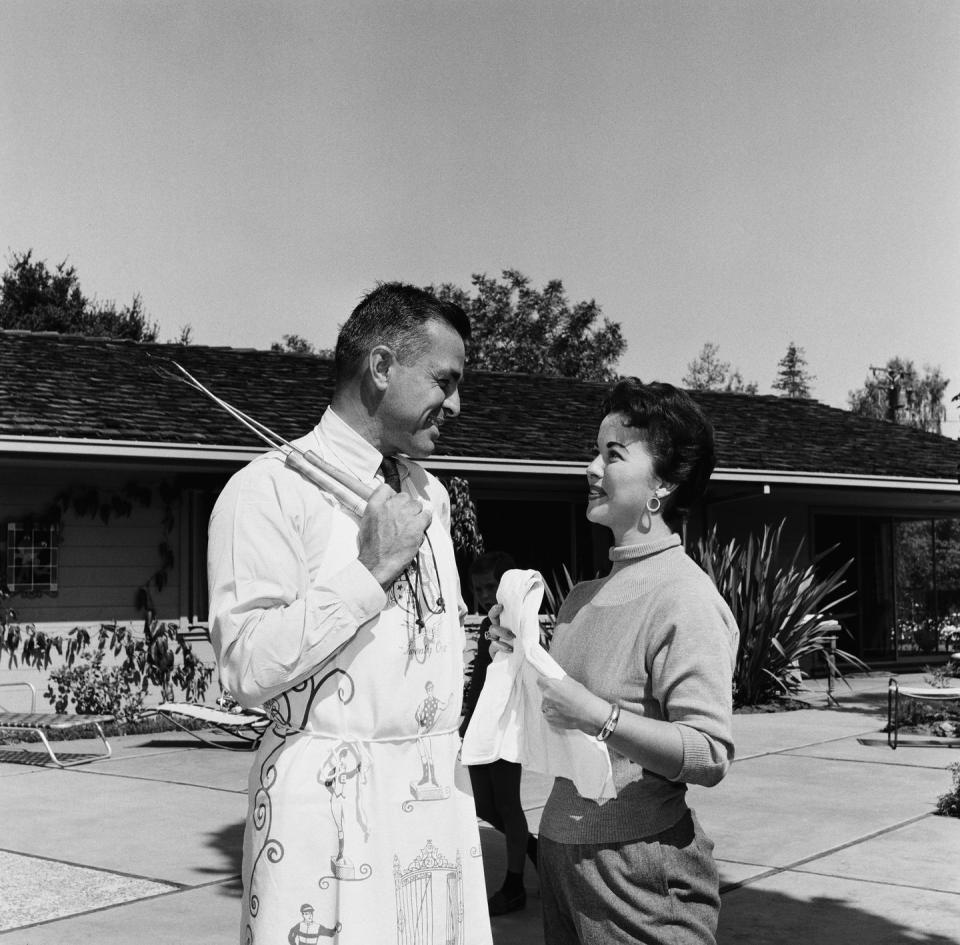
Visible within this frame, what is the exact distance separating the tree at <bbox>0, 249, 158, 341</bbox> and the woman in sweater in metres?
38.7

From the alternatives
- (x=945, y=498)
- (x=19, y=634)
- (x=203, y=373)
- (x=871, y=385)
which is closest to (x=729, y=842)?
(x=19, y=634)

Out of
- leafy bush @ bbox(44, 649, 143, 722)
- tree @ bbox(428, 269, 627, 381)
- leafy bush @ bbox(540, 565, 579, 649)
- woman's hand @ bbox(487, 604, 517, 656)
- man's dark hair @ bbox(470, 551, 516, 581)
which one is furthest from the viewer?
tree @ bbox(428, 269, 627, 381)

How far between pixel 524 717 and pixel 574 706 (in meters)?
0.25

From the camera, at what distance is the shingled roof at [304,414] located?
41.4 feet

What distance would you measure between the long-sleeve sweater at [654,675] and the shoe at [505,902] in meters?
3.03

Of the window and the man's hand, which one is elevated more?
the man's hand

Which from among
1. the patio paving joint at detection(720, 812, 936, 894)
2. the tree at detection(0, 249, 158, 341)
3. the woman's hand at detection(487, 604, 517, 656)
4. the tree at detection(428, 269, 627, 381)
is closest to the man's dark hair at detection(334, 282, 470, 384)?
the woman's hand at detection(487, 604, 517, 656)

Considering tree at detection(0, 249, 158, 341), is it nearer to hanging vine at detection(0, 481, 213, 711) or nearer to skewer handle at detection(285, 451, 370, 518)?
hanging vine at detection(0, 481, 213, 711)

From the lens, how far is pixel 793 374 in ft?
253

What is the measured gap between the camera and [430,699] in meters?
2.27

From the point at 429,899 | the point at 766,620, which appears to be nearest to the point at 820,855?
the point at 429,899

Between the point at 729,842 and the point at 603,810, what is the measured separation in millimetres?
4554

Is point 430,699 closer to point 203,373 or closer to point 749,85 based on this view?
point 749,85

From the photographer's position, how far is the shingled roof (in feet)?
41.4
